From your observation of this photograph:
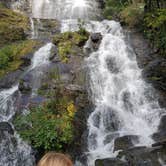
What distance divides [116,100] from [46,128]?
4.00 metres

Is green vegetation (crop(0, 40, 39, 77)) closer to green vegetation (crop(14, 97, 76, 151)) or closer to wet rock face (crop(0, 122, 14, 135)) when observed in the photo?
wet rock face (crop(0, 122, 14, 135))

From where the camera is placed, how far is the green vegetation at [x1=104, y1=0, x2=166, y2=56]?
15.8 m

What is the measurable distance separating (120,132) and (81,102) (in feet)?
5.60

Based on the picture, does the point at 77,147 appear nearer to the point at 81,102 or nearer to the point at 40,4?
the point at 81,102

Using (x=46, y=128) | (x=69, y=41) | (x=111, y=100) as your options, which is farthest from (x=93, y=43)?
(x=46, y=128)

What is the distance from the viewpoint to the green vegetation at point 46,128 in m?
10.6

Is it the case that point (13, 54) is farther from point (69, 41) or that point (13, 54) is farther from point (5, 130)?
point (5, 130)

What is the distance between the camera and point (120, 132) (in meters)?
12.6

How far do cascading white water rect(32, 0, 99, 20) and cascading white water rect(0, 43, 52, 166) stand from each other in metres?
10.0

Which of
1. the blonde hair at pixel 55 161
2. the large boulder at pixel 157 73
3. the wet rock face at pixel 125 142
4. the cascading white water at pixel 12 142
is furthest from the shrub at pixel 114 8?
the blonde hair at pixel 55 161

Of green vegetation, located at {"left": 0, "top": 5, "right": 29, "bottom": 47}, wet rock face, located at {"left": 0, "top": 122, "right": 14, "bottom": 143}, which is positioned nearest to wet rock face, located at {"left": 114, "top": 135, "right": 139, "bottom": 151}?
wet rock face, located at {"left": 0, "top": 122, "right": 14, "bottom": 143}

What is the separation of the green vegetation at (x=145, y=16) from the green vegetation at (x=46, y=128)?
246 inches

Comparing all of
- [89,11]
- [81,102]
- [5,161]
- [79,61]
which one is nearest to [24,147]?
[5,161]

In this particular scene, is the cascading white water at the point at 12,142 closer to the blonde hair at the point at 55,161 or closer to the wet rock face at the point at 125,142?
the wet rock face at the point at 125,142
